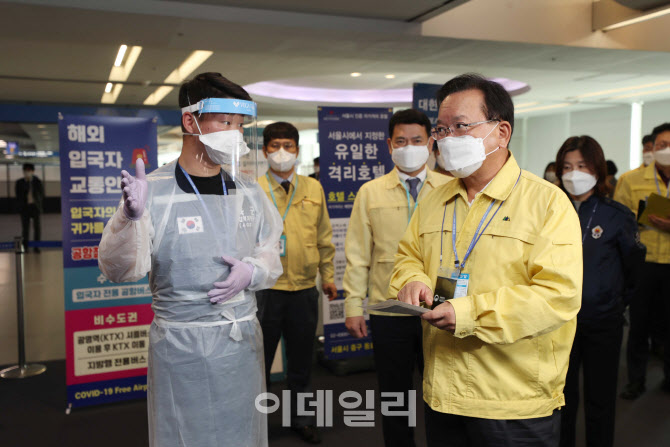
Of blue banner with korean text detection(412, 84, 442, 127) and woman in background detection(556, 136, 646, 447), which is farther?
blue banner with korean text detection(412, 84, 442, 127)

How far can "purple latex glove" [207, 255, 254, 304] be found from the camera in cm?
163

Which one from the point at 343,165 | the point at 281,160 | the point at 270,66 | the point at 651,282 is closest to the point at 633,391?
the point at 651,282

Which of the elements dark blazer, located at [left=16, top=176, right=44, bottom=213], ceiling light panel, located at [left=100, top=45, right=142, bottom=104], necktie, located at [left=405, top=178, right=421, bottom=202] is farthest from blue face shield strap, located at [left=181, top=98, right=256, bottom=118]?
dark blazer, located at [left=16, top=176, right=44, bottom=213]

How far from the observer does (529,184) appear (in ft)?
4.70

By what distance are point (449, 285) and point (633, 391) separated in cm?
303

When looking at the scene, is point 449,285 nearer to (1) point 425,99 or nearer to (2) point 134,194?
(2) point 134,194

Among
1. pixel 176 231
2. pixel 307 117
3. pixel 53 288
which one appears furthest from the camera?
pixel 307 117

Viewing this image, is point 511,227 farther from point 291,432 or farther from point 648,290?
point 648,290

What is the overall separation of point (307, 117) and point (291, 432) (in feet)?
33.8

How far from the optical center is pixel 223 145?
1.65 meters

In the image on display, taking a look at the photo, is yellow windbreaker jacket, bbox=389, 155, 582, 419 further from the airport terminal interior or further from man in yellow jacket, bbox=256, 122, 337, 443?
man in yellow jacket, bbox=256, 122, 337, 443

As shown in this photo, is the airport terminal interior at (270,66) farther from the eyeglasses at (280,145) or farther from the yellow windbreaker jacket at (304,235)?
the yellow windbreaker jacket at (304,235)

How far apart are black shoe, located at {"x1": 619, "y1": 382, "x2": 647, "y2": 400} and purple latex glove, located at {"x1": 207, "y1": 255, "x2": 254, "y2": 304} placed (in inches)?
127

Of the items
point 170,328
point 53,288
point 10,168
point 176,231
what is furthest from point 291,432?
point 10,168
